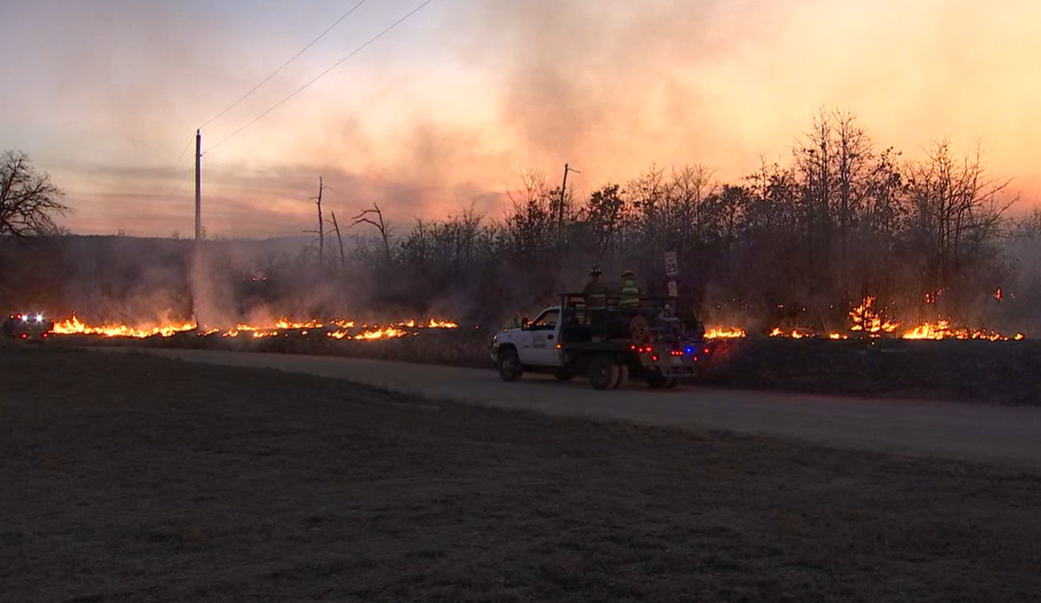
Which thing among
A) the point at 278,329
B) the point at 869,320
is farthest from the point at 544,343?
the point at 278,329

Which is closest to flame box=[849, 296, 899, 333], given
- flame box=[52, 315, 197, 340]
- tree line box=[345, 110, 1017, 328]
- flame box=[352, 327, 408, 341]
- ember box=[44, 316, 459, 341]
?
tree line box=[345, 110, 1017, 328]

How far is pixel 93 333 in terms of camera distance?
5728 cm

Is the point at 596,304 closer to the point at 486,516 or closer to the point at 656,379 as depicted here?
the point at 656,379

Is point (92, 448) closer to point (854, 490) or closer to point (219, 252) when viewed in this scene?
point (854, 490)

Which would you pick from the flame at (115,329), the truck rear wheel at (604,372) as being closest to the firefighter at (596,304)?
the truck rear wheel at (604,372)

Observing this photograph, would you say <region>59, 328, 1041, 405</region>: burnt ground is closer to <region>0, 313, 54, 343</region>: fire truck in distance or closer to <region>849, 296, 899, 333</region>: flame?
<region>849, 296, 899, 333</region>: flame

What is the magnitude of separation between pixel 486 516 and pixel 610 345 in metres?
14.8

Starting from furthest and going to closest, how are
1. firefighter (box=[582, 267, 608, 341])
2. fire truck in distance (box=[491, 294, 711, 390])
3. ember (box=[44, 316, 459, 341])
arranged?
ember (box=[44, 316, 459, 341]), firefighter (box=[582, 267, 608, 341]), fire truck in distance (box=[491, 294, 711, 390])

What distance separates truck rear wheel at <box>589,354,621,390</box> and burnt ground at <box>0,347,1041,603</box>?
8.04m

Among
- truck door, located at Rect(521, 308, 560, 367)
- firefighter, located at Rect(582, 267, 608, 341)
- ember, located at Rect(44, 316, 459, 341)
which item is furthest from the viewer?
ember, located at Rect(44, 316, 459, 341)

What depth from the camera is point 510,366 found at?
25.2 m

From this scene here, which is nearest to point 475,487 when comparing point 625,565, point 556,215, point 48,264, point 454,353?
point 625,565

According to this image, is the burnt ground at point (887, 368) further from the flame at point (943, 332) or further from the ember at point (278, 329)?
the ember at point (278, 329)

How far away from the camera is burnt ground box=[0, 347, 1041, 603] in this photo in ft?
19.7
